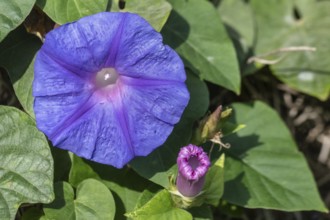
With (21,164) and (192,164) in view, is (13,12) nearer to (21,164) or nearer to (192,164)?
(21,164)

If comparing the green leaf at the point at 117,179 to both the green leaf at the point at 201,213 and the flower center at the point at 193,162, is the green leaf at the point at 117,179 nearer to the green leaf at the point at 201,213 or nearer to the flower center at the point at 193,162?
the green leaf at the point at 201,213

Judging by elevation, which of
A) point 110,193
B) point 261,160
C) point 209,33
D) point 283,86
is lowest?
point 283,86

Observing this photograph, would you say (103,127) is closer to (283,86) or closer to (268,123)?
(268,123)

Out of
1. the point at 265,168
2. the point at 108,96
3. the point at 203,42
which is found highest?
the point at 108,96

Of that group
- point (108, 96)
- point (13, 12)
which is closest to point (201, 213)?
point (108, 96)

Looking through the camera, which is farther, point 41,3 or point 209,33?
point 209,33

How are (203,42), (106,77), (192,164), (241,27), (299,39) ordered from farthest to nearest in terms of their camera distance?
(299,39), (241,27), (203,42), (106,77), (192,164)


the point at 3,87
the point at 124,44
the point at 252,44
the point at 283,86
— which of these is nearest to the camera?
the point at 124,44

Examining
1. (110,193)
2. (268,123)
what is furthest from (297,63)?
(110,193)
